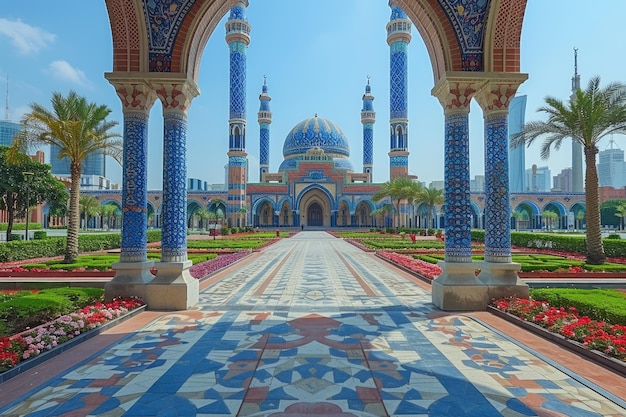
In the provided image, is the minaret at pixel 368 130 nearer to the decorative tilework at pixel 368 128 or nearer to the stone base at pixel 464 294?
the decorative tilework at pixel 368 128

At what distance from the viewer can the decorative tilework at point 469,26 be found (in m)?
6.85

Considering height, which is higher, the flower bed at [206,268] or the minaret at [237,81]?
the minaret at [237,81]

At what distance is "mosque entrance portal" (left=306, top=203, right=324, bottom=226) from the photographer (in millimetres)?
54531

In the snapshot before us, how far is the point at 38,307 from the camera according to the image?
5383 mm

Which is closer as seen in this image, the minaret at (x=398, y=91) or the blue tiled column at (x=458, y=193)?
the blue tiled column at (x=458, y=193)

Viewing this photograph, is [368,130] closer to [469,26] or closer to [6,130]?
[469,26]

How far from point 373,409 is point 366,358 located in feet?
3.81

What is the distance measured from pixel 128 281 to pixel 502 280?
6.10 metres

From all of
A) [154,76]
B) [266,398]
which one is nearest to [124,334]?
[266,398]

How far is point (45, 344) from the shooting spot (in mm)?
4535

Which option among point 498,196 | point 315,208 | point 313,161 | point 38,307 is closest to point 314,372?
point 38,307

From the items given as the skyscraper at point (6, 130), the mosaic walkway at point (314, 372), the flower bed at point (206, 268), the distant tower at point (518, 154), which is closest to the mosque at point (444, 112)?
the mosaic walkway at point (314, 372)

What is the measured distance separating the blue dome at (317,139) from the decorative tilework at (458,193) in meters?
46.9

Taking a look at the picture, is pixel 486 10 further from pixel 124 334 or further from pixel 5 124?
pixel 5 124
